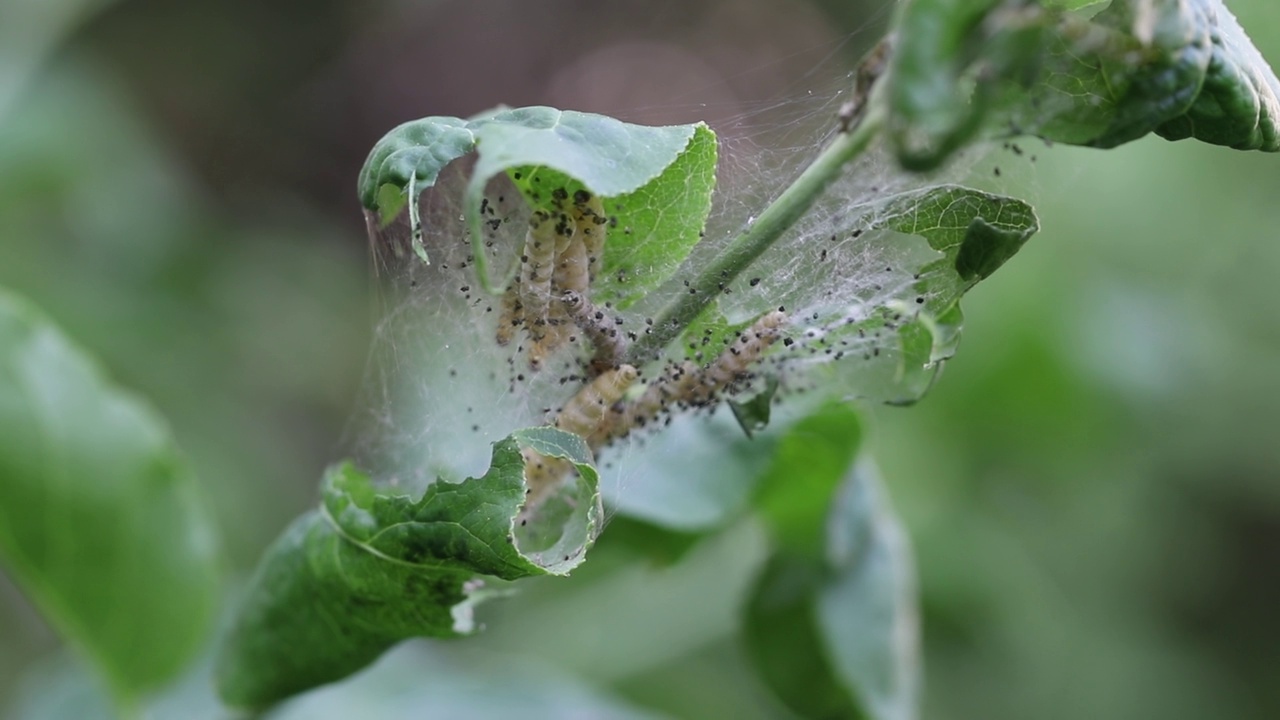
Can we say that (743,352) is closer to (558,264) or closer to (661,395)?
(661,395)

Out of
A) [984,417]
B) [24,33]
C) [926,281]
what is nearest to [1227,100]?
[926,281]

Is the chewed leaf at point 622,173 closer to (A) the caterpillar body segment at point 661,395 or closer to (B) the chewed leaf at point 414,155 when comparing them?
(B) the chewed leaf at point 414,155

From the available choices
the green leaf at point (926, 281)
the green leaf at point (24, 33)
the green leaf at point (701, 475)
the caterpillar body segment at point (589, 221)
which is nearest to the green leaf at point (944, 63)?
the green leaf at point (926, 281)

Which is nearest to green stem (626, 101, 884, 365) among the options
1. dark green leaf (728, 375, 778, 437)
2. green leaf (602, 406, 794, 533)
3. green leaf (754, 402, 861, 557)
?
dark green leaf (728, 375, 778, 437)

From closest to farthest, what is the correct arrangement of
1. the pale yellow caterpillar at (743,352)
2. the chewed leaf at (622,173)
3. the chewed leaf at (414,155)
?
the chewed leaf at (622,173)
the chewed leaf at (414,155)
the pale yellow caterpillar at (743,352)

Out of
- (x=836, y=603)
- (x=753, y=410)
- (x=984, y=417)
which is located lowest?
(x=984, y=417)

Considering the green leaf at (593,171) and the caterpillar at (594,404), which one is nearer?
the green leaf at (593,171)
